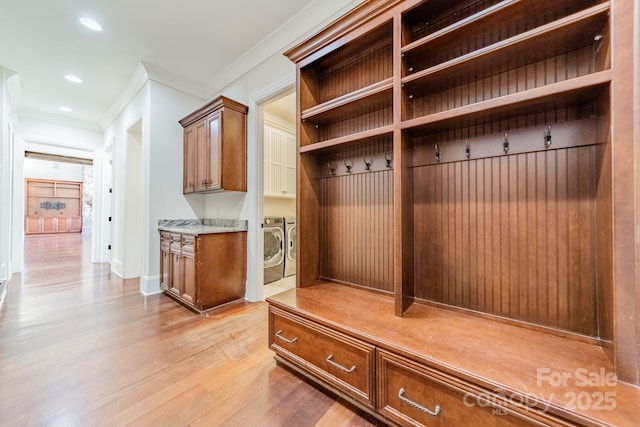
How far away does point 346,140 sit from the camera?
65.4 inches

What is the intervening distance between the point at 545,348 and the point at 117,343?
2.82 metres

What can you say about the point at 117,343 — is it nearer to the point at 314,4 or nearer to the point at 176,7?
the point at 176,7

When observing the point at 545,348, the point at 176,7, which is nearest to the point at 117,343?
the point at 545,348

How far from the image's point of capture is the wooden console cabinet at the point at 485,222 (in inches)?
35.0

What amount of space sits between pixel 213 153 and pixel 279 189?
1.40 meters

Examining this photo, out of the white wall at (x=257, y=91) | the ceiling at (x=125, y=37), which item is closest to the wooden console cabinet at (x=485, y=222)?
the white wall at (x=257, y=91)

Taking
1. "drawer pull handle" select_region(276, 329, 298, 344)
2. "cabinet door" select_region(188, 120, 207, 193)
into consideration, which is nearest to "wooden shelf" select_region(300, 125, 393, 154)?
"drawer pull handle" select_region(276, 329, 298, 344)

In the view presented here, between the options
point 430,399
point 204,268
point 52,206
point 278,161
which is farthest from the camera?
point 52,206

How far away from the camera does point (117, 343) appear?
201 centimetres

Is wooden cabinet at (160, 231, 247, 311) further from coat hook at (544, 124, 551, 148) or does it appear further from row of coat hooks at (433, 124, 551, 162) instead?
coat hook at (544, 124, 551, 148)

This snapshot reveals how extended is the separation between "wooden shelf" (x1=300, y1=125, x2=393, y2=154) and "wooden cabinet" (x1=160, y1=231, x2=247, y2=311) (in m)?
1.60

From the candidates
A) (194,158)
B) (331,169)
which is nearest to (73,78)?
(194,158)

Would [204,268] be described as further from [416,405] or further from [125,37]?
[125,37]

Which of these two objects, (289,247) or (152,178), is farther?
(289,247)
